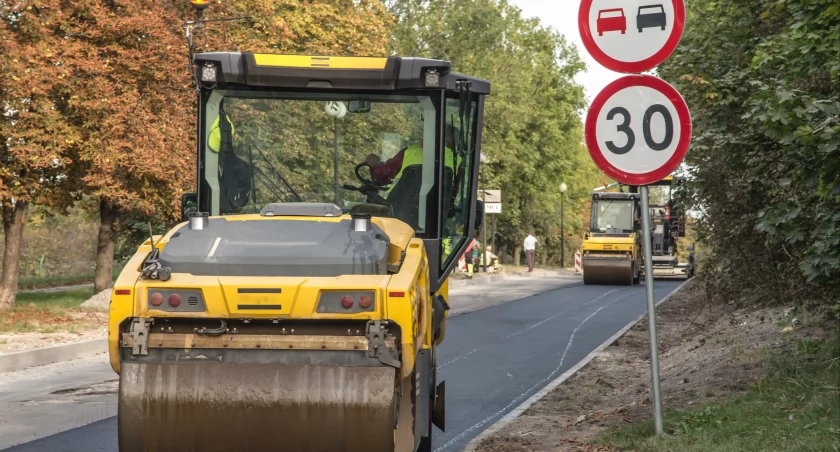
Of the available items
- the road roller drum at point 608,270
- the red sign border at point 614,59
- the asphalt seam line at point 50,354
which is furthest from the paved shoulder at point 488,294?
the red sign border at point 614,59

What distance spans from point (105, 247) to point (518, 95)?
3127 centimetres

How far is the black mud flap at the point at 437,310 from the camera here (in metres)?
7.29

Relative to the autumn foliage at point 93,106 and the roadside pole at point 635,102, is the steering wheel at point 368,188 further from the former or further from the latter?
the autumn foliage at point 93,106

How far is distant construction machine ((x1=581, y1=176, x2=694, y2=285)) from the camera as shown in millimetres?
36250

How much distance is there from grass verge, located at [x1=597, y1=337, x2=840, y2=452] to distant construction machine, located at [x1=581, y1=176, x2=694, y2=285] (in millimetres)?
24851

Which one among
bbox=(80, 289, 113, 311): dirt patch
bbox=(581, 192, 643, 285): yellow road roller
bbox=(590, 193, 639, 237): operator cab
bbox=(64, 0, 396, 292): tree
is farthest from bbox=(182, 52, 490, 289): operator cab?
bbox=(590, 193, 639, 237): operator cab

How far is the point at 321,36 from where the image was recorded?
102ft

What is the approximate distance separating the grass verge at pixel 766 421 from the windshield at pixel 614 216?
100 ft

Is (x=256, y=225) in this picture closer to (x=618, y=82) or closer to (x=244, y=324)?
(x=244, y=324)

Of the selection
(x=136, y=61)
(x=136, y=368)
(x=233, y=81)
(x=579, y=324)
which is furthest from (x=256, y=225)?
(x=136, y=61)

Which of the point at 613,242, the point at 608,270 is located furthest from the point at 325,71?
the point at 613,242

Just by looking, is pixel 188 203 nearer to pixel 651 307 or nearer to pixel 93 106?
pixel 651 307

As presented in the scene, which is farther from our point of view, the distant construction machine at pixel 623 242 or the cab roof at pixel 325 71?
the distant construction machine at pixel 623 242

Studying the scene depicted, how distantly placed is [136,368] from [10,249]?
17.5 meters
